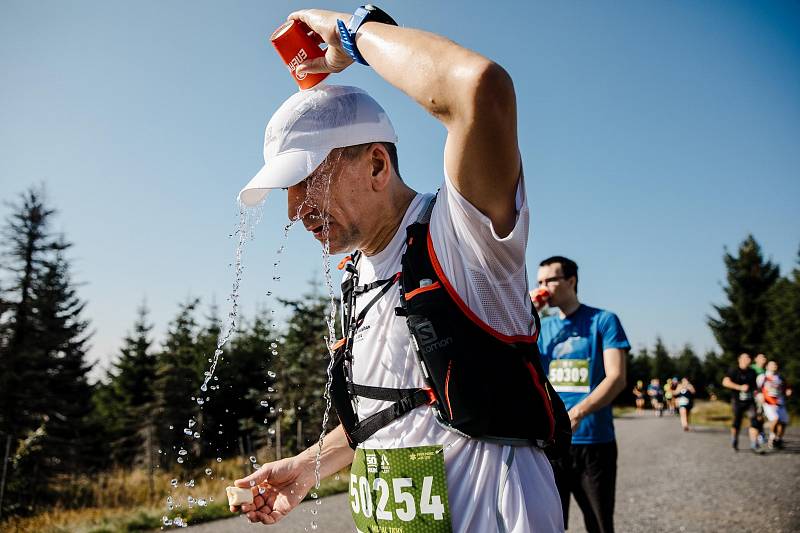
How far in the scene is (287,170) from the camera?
1.72 m

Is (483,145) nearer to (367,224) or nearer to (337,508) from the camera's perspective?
(367,224)

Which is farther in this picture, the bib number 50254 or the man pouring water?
the bib number 50254

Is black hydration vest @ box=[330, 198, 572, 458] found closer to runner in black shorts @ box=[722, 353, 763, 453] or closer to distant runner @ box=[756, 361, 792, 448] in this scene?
runner in black shorts @ box=[722, 353, 763, 453]

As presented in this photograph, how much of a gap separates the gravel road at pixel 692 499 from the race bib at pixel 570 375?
2603 mm

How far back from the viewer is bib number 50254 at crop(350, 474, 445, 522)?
152 cm

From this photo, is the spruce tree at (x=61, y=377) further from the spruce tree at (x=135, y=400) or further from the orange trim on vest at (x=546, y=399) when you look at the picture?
the orange trim on vest at (x=546, y=399)

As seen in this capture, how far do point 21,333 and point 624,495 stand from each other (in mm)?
24783

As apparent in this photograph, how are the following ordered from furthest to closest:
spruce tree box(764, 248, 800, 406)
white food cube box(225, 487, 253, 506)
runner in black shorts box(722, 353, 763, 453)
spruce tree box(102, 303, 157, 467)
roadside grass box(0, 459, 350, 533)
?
spruce tree box(764, 248, 800, 406) → spruce tree box(102, 303, 157, 467) → runner in black shorts box(722, 353, 763, 453) → roadside grass box(0, 459, 350, 533) → white food cube box(225, 487, 253, 506)

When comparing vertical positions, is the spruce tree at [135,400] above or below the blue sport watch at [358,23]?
below

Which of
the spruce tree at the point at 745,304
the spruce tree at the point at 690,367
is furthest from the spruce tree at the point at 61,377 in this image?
the spruce tree at the point at 690,367

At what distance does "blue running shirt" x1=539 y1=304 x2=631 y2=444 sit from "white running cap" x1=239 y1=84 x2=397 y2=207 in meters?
3.99

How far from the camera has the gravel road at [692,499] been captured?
736 centimetres

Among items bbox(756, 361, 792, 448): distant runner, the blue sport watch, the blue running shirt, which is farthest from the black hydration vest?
bbox(756, 361, 792, 448): distant runner

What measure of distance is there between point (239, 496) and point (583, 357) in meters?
3.97
